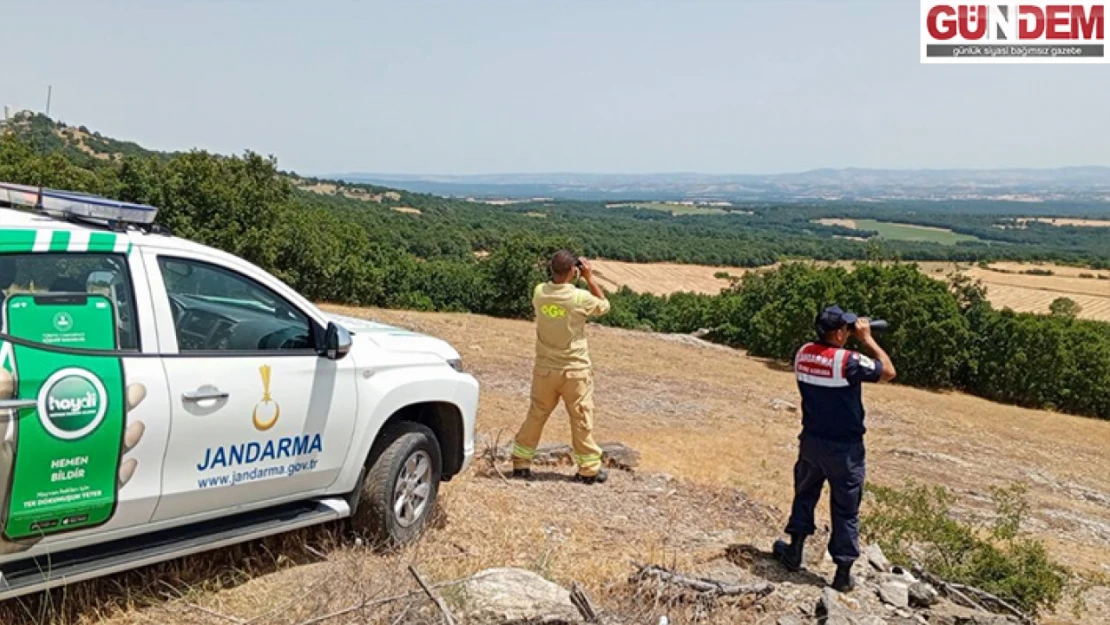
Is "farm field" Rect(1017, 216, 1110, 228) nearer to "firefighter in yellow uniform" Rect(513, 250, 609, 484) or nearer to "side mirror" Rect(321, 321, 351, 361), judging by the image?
"firefighter in yellow uniform" Rect(513, 250, 609, 484)

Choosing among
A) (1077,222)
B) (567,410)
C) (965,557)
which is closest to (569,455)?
(567,410)

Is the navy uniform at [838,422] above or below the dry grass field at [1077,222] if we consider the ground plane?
below

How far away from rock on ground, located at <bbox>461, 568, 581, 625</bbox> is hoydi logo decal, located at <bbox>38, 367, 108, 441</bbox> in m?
1.79

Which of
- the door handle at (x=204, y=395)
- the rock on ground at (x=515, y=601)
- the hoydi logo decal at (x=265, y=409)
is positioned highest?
the door handle at (x=204, y=395)

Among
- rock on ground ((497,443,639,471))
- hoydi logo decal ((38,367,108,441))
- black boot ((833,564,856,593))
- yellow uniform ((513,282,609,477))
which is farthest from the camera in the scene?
rock on ground ((497,443,639,471))

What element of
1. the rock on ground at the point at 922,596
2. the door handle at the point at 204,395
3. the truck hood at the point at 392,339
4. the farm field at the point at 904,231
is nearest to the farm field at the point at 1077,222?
the farm field at the point at 904,231

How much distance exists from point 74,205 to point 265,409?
1.23m

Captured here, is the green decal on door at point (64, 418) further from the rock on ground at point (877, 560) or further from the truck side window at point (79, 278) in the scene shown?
the rock on ground at point (877, 560)

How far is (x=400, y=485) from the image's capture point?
4996 mm

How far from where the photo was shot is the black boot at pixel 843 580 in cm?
524

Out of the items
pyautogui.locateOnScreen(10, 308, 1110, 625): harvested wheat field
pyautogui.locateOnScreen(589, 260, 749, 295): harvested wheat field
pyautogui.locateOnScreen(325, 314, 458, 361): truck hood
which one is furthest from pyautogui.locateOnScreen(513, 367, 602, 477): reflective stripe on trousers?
pyautogui.locateOnScreen(589, 260, 749, 295): harvested wheat field

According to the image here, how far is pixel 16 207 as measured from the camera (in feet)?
12.6

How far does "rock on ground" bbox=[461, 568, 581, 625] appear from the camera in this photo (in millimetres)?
3904

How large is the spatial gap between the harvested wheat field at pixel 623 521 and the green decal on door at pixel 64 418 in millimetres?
641
